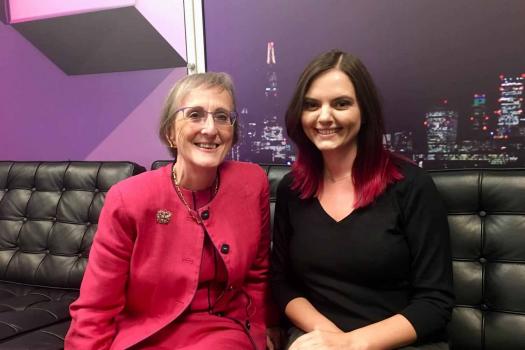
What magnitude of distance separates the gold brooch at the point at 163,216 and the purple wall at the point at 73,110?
998 millimetres

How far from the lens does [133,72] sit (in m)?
2.24

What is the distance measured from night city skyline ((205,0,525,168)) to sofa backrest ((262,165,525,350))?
11.6 inches

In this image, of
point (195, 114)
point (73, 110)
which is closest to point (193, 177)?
point (195, 114)

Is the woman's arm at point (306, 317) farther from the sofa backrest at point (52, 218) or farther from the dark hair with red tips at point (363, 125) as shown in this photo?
the sofa backrest at point (52, 218)

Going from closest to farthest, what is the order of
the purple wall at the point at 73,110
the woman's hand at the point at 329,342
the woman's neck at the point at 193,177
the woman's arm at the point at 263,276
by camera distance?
1. the woman's hand at the point at 329,342
2. the woman's neck at the point at 193,177
3. the woman's arm at the point at 263,276
4. the purple wall at the point at 73,110

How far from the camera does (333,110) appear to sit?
123cm

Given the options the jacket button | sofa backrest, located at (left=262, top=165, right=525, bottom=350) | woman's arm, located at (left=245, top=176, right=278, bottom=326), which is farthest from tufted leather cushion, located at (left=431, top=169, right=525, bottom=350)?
the jacket button

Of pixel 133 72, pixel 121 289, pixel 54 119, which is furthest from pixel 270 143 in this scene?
pixel 54 119

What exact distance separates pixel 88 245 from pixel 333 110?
1.33 m

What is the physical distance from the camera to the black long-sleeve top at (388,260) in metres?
1.16

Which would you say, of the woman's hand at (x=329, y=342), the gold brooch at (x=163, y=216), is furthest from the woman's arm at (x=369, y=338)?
the gold brooch at (x=163, y=216)

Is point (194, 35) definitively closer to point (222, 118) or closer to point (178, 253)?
point (222, 118)

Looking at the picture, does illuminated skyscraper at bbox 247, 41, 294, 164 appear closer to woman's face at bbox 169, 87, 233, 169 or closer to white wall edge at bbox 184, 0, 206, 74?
white wall edge at bbox 184, 0, 206, 74

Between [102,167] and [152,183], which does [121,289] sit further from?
[102,167]
